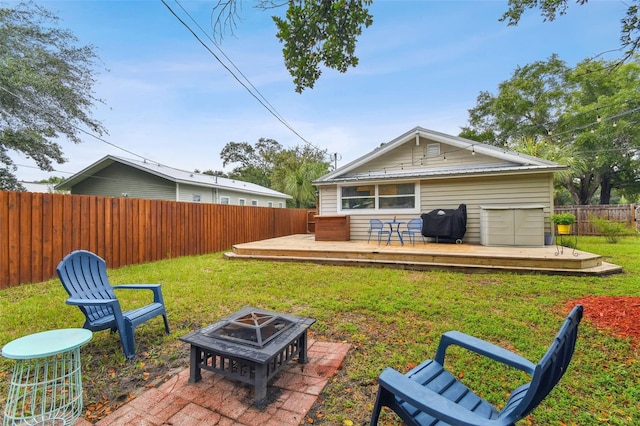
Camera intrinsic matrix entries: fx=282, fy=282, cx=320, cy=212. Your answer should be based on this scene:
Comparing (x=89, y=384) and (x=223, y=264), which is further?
(x=223, y=264)

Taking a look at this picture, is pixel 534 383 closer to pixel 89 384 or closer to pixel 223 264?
pixel 89 384

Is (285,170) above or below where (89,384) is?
above

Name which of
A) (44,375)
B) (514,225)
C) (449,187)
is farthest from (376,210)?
(44,375)

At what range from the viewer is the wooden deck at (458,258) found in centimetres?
532

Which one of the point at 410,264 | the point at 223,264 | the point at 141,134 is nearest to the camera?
the point at 410,264

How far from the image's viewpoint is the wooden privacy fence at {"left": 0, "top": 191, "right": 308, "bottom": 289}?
191 inches

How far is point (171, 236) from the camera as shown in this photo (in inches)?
310

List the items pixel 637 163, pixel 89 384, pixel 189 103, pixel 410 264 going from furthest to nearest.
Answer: pixel 637 163
pixel 189 103
pixel 410 264
pixel 89 384

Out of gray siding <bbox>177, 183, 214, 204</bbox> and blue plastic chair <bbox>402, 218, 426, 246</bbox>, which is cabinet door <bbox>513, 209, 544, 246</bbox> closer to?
blue plastic chair <bbox>402, 218, 426, 246</bbox>

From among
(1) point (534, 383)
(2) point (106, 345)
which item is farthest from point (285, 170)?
(1) point (534, 383)

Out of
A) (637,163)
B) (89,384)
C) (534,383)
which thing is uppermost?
(637,163)

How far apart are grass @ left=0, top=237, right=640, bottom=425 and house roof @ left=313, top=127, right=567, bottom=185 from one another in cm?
322

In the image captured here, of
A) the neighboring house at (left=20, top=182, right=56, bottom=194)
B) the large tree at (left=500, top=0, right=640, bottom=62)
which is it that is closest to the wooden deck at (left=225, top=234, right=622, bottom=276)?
the large tree at (left=500, top=0, right=640, bottom=62)

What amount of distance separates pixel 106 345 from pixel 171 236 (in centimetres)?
546
